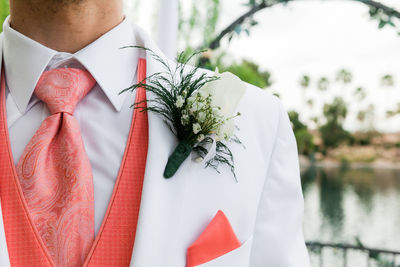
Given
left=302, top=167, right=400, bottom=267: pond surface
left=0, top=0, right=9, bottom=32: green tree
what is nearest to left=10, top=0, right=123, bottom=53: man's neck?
left=0, top=0, right=9, bottom=32: green tree

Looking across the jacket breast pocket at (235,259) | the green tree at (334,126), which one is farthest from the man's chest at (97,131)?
the green tree at (334,126)

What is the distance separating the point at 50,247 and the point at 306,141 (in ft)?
90.7

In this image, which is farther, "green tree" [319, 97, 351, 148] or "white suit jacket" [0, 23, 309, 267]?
"green tree" [319, 97, 351, 148]

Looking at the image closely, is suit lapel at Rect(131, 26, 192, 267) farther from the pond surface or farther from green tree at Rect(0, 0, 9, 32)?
the pond surface

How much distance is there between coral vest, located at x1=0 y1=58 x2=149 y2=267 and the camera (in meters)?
0.72

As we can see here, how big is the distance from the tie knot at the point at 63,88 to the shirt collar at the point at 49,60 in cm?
2

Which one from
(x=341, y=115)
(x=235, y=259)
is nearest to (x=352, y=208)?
(x=341, y=115)

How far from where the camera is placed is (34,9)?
2.79 feet

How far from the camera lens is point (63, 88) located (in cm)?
84

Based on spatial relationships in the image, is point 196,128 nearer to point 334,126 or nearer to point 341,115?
point 334,126

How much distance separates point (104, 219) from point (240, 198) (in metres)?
0.27

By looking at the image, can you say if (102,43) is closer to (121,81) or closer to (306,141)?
(121,81)

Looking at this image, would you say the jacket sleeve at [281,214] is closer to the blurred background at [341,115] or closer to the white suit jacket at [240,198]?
the white suit jacket at [240,198]

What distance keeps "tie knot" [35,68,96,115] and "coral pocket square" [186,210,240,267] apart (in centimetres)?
35
